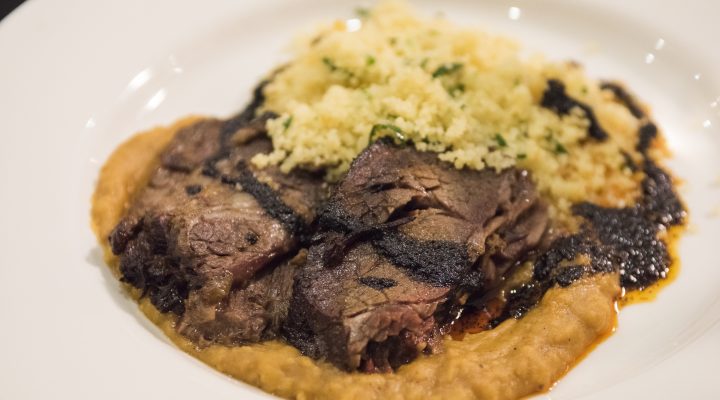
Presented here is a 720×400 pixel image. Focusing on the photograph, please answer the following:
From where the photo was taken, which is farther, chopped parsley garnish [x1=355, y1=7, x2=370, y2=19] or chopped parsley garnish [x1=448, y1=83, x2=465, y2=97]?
chopped parsley garnish [x1=355, y1=7, x2=370, y2=19]

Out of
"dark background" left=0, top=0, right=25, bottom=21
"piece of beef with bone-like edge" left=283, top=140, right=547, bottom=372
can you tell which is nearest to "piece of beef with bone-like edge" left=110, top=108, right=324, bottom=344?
"piece of beef with bone-like edge" left=283, top=140, right=547, bottom=372

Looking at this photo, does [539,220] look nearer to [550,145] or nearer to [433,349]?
[550,145]

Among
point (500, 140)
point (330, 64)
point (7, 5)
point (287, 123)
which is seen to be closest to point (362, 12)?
point (330, 64)

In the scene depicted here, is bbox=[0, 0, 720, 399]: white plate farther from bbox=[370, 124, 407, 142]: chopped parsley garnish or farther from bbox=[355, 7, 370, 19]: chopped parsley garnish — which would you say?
bbox=[370, 124, 407, 142]: chopped parsley garnish

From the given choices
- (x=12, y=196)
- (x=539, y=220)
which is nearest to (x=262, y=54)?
(x=12, y=196)

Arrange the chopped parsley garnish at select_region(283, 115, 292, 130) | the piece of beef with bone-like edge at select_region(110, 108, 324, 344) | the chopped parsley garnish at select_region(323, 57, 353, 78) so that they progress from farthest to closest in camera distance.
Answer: the chopped parsley garnish at select_region(323, 57, 353, 78) < the chopped parsley garnish at select_region(283, 115, 292, 130) < the piece of beef with bone-like edge at select_region(110, 108, 324, 344)

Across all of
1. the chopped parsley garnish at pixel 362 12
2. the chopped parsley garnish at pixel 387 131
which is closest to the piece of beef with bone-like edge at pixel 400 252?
the chopped parsley garnish at pixel 387 131

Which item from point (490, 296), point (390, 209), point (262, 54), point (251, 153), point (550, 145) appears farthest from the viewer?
point (262, 54)

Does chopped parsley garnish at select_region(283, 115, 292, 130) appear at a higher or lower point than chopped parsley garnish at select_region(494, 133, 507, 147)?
higher
